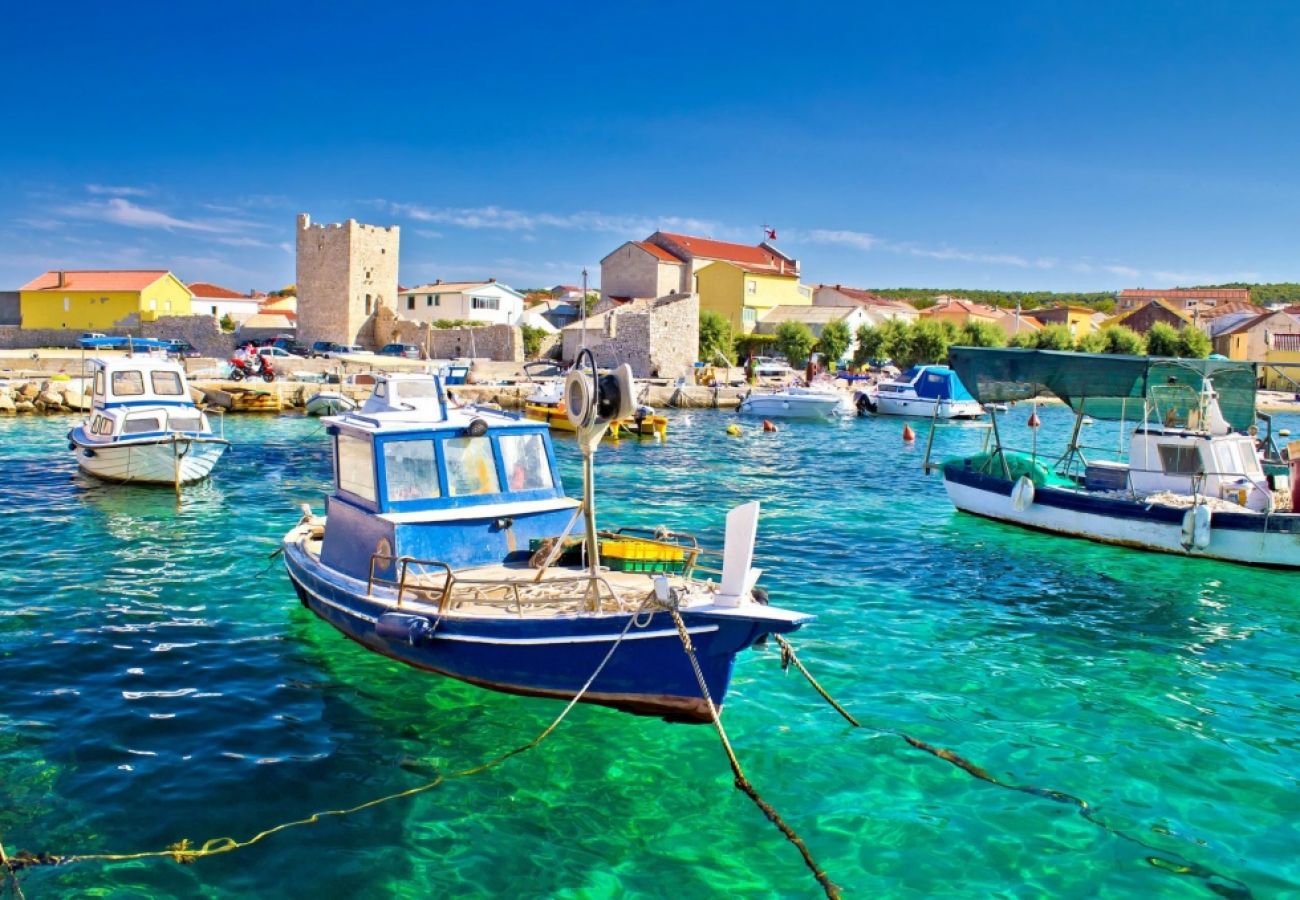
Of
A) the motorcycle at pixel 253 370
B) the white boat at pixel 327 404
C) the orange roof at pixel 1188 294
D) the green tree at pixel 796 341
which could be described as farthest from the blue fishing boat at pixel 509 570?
the orange roof at pixel 1188 294

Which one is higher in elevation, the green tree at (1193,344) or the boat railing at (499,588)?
the green tree at (1193,344)

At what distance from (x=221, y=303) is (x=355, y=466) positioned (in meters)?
86.2

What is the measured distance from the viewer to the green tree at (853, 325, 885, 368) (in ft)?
241

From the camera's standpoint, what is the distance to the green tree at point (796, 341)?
71.0m

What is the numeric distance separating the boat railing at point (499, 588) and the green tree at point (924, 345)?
6568 cm

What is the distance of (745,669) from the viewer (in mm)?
10914

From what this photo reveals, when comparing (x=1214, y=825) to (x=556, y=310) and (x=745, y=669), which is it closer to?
(x=745, y=669)

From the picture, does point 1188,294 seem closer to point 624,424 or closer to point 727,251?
point 727,251

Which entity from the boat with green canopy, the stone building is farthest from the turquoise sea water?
the stone building

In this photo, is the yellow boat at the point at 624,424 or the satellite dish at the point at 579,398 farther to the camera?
the yellow boat at the point at 624,424

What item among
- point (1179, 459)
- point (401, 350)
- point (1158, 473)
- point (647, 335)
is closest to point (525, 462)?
point (1158, 473)

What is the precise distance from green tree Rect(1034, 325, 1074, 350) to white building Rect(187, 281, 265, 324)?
63.0 m

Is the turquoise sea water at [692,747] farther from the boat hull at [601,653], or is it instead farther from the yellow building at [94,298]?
the yellow building at [94,298]

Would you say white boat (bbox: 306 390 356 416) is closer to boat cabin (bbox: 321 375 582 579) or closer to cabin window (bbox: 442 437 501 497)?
boat cabin (bbox: 321 375 582 579)
